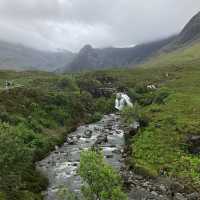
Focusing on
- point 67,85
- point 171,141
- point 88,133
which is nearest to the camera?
point 171,141

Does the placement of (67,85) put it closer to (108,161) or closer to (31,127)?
(31,127)

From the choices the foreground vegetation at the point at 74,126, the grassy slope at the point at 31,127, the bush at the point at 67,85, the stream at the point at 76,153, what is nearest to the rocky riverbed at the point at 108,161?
the stream at the point at 76,153

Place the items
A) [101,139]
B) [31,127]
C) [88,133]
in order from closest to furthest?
[31,127] → [101,139] → [88,133]

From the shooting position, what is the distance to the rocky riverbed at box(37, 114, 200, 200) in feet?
198

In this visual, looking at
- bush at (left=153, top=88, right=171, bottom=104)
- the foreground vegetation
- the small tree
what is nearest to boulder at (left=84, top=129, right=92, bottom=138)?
the foreground vegetation

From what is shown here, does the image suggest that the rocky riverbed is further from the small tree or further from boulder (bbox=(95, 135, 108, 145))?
the small tree

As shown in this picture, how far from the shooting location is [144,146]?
84.0 m

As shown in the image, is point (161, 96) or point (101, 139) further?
point (161, 96)

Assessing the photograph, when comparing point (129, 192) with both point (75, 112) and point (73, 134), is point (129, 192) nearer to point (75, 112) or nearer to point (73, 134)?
point (73, 134)

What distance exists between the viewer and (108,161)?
78438 mm

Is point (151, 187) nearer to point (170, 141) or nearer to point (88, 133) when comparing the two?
point (170, 141)

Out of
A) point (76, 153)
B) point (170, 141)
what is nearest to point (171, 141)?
point (170, 141)

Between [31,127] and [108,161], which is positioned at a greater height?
[31,127]

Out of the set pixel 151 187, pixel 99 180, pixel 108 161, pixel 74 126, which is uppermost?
pixel 99 180
